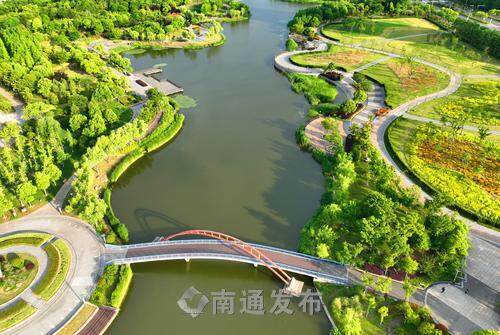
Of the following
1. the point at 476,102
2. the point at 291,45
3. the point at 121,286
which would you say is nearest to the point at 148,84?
the point at 291,45

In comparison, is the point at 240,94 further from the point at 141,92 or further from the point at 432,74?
the point at 432,74

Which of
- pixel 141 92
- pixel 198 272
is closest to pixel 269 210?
pixel 198 272

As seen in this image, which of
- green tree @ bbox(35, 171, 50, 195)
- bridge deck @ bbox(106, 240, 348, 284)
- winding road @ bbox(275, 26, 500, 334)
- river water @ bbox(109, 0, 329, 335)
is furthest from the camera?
green tree @ bbox(35, 171, 50, 195)

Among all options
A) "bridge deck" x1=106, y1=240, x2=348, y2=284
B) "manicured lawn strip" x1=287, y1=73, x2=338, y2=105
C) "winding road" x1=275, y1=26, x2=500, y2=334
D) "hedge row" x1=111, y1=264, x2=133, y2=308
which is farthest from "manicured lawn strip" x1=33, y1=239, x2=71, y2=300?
"manicured lawn strip" x1=287, y1=73, x2=338, y2=105

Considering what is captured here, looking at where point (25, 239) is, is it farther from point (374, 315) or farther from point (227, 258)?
point (374, 315)

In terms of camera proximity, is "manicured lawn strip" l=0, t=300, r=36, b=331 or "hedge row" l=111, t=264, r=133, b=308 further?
"hedge row" l=111, t=264, r=133, b=308

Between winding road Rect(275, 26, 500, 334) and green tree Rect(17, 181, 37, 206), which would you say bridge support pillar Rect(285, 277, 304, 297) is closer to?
Result: winding road Rect(275, 26, 500, 334)
